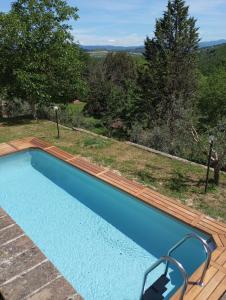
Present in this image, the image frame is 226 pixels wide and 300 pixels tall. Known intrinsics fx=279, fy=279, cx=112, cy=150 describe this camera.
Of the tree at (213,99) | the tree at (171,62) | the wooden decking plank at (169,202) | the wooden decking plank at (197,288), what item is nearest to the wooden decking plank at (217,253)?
the wooden decking plank at (197,288)

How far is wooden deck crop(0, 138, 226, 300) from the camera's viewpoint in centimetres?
Result: 344

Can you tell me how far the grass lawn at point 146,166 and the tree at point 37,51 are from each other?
5.49 feet

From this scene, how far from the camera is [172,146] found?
30.0 feet

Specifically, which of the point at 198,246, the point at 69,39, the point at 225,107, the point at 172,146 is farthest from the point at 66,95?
the point at 225,107

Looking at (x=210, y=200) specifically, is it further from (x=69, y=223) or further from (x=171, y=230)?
(x=69, y=223)

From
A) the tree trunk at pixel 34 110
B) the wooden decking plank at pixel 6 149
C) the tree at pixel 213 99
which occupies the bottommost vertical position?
the tree at pixel 213 99

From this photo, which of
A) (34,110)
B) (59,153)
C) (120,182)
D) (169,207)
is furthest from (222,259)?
(34,110)

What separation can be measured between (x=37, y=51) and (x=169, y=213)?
27.3ft

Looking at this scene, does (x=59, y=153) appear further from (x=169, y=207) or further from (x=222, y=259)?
(x=222, y=259)

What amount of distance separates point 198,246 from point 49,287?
113 inches

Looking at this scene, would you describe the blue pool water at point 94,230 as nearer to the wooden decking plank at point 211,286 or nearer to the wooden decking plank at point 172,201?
the wooden decking plank at point 172,201

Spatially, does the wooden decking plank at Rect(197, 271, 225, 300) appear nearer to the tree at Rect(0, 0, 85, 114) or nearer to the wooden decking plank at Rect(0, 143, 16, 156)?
the wooden decking plank at Rect(0, 143, 16, 156)

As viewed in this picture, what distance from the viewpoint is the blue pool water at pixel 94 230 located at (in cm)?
441

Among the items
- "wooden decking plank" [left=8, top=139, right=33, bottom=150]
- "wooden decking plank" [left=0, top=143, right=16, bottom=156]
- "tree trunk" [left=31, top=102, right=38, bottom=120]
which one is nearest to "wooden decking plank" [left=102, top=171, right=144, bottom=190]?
"wooden decking plank" [left=8, top=139, right=33, bottom=150]
